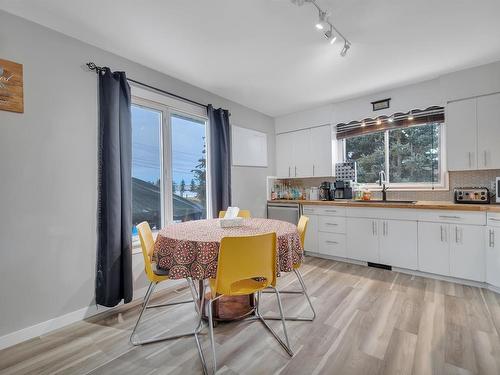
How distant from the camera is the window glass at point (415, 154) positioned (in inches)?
135

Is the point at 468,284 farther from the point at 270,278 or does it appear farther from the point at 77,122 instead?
the point at 77,122

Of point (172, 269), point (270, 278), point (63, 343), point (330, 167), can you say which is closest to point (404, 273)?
point (330, 167)

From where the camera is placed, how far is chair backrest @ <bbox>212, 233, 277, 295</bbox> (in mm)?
1557

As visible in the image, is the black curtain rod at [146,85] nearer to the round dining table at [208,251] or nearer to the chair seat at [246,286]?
the round dining table at [208,251]

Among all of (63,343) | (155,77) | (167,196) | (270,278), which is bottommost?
(63,343)

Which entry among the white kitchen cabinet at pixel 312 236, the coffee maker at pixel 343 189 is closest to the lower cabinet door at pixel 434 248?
the coffee maker at pixel 343 189

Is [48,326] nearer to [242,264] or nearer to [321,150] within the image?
[242,264]

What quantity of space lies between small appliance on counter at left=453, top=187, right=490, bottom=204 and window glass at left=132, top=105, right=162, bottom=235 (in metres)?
3.60

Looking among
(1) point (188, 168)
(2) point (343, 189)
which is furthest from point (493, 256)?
(1) point (188, 168)

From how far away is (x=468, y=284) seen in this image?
9.05 ft

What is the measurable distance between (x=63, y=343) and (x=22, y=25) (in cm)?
250

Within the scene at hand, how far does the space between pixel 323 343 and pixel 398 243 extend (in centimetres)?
201

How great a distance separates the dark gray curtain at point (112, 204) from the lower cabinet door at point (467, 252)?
11.6ft

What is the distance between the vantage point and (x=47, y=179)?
2.03 meters
